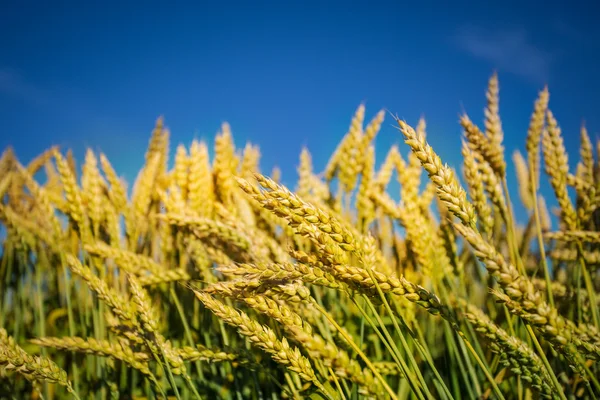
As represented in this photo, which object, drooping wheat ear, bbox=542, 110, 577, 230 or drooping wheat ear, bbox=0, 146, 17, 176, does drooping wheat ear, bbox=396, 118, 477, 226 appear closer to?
drooping wheat ear, bbox=542, 110, 577, 230

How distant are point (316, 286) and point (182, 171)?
2.90ft

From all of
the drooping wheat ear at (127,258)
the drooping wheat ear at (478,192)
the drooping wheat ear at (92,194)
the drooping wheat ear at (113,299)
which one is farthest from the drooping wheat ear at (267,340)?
the drooping wheat ear at (92,194)

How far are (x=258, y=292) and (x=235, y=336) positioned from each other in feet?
3.02

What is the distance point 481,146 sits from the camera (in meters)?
1.28

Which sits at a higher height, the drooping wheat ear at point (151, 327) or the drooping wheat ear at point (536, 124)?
the drooping wheat ear at point (536, 124)

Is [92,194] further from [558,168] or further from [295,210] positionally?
[558,168]

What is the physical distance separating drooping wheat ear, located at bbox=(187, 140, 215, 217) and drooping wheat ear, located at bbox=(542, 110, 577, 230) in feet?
4.14

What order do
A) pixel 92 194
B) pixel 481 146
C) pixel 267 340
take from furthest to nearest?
1. pixel 92 194
2. pixel 481 146
3. pixel 267 340

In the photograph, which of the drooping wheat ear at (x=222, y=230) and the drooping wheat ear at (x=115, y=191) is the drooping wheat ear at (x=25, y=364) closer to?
the drooping wheat ear at (x=222, y=230)

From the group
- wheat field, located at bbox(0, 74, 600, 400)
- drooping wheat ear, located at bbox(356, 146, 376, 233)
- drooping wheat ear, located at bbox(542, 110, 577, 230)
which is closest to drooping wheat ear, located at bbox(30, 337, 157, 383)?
wheat field, located at bbox(0, 74, 600, 400)

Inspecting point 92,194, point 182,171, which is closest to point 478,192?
point 182,171

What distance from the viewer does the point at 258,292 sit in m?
0.79

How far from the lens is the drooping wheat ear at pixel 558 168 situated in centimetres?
125

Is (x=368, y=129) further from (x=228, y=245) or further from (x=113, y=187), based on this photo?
(x=113, y=187)
